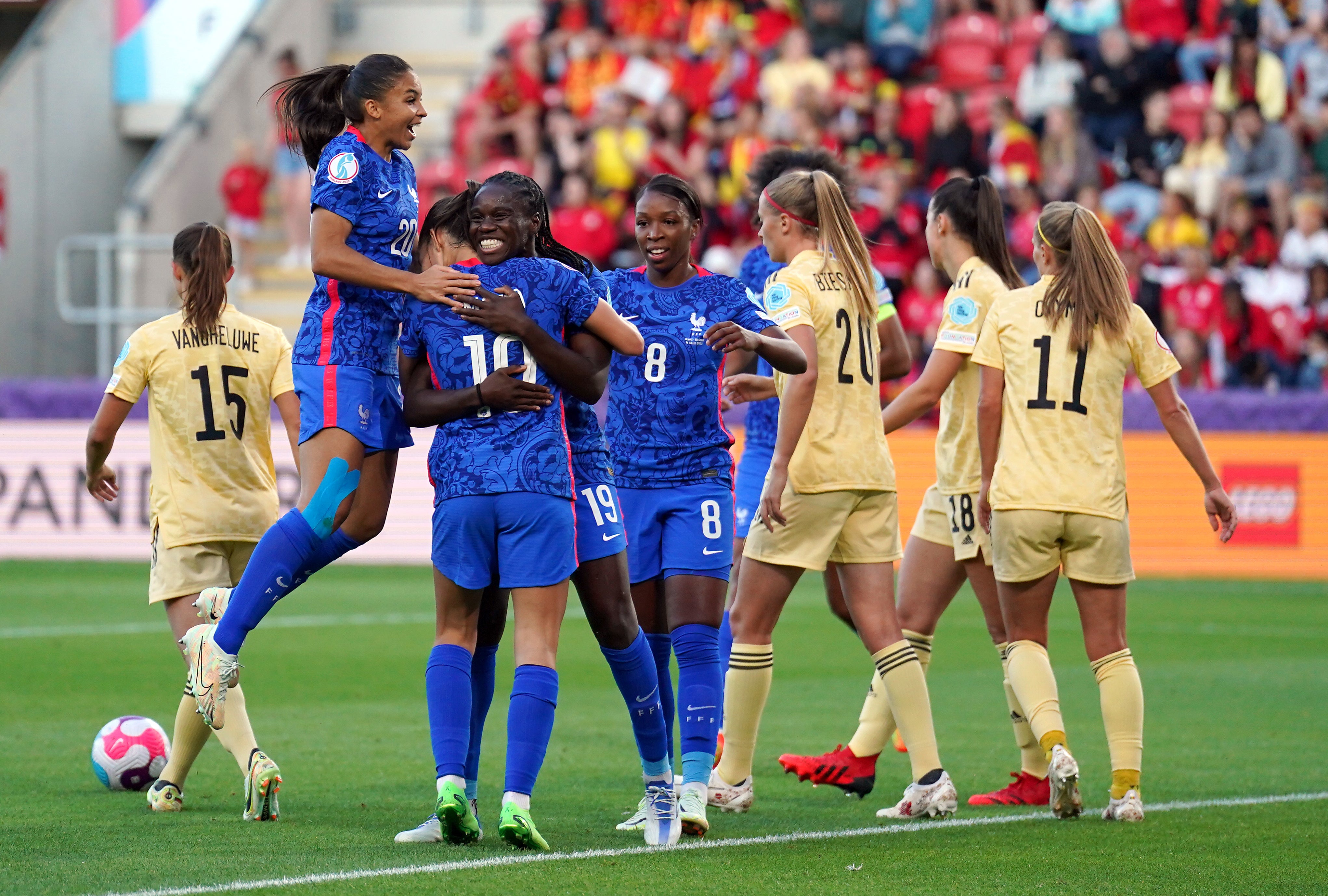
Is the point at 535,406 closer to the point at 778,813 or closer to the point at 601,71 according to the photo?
the point at 778,813

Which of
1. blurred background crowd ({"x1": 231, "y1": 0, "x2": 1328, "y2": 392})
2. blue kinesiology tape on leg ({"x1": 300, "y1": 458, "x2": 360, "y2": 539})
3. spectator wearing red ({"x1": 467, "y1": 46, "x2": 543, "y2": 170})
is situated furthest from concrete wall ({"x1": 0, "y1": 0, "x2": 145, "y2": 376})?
blue kinesiology tape on leg ({"x1": 300, "y1": 458, "x2": 360, "y2": 539})

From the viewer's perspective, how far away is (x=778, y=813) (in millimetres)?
6488

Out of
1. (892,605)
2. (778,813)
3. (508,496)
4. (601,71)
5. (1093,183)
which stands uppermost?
(601,71)

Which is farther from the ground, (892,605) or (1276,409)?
(1276,409)

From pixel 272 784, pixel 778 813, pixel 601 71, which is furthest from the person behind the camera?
pixel 601 71

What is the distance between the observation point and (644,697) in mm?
5648

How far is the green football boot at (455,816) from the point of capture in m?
5.33

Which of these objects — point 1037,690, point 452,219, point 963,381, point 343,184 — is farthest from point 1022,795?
point 343,184

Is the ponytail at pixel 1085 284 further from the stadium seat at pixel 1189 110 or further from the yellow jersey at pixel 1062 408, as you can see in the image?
the stadium seat at pixel 1189 110

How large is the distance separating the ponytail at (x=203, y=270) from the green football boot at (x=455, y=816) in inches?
87.6

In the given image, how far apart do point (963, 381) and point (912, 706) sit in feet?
4.59

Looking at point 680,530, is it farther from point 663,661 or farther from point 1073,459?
point 1073,459

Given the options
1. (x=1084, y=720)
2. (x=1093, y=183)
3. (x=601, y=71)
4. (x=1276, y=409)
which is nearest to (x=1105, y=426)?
(x=1084, y=720)

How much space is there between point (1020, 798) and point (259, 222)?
66.0ft
